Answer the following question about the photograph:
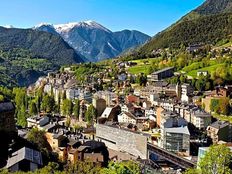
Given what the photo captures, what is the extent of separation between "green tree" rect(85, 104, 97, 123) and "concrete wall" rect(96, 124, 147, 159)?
10.7 meters

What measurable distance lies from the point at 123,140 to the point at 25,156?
716 inches

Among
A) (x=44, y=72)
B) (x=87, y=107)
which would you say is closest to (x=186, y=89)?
(x=87, y=107)

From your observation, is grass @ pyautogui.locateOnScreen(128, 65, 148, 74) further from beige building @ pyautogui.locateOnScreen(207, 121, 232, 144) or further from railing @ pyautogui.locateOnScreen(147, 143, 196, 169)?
railing @ pyautogui.locateOnScreen(147, 143, 196, 169)

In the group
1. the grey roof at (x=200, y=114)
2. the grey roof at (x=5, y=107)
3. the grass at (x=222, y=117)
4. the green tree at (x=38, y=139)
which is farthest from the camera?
the grass at (x=222, y=117)

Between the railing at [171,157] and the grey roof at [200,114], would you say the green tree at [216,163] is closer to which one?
the railing at [171,157]

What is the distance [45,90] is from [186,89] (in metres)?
41.3

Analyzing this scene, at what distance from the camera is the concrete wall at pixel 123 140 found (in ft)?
153

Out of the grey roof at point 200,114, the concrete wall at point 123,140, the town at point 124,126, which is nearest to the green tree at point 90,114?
the town at point 124,126

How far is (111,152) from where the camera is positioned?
1844 inches

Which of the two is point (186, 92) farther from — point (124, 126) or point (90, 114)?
point (124, 126)

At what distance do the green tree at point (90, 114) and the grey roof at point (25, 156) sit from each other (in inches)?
1136

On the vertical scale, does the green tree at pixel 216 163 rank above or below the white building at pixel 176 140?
above

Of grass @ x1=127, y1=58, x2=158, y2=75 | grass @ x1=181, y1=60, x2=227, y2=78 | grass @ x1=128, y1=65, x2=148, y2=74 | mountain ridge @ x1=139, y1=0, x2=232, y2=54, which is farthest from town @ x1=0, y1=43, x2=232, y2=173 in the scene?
mountain ridge @ x1=139, y1=0, x2=232, y2=54

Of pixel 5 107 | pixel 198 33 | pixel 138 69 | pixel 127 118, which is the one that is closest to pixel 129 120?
pixel 127 118
